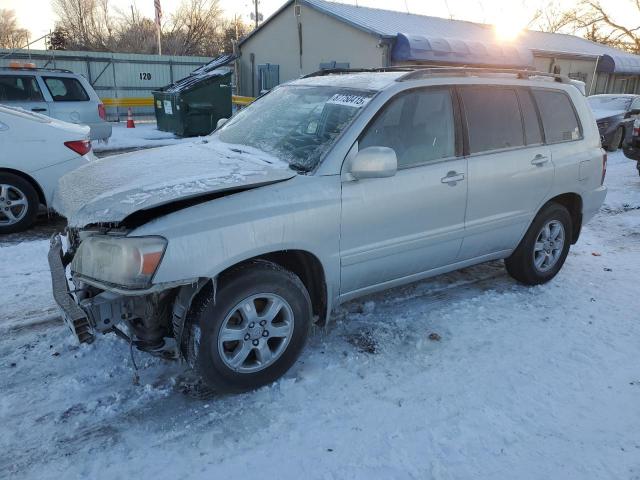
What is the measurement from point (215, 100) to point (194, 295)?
42.6 ft

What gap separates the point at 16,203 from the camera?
5.77 m

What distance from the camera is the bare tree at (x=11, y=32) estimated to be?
5800 cm

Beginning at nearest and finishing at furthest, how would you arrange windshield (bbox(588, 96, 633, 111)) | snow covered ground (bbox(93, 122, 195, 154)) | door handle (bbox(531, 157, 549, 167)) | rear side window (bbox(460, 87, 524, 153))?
rear side window (bbox(460, 87, 524, 153))
door handle (bbox(531, 157, 549, 167))
snow covered ground (bbox(93, 122, 195, 154))
windshield (bbox(588, 96, 633, 111))

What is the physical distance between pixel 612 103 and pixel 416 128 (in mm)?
13568

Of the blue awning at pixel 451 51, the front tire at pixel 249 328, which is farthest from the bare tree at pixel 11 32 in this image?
the front tire at pixel 249 328

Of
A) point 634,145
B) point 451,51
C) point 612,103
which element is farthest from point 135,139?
point 612,103

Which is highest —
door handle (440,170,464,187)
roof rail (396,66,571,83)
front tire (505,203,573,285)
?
roof rail (396,66,571,83)

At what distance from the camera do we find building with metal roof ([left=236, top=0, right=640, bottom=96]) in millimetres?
16828

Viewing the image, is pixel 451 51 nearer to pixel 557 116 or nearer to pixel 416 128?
pixel 557 116

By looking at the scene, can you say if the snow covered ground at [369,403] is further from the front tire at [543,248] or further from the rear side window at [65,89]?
the rear side window at [65,89]

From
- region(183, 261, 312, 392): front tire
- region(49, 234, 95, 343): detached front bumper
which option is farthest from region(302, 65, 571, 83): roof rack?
region(49, 234, 95, 343): detached front bumper

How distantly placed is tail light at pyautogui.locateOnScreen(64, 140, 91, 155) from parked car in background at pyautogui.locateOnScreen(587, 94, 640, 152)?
39.8ft

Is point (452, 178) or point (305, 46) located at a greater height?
point (305, 46)

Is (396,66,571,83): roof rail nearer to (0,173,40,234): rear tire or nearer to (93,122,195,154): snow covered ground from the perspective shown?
(0,173,40,234): rear tire
